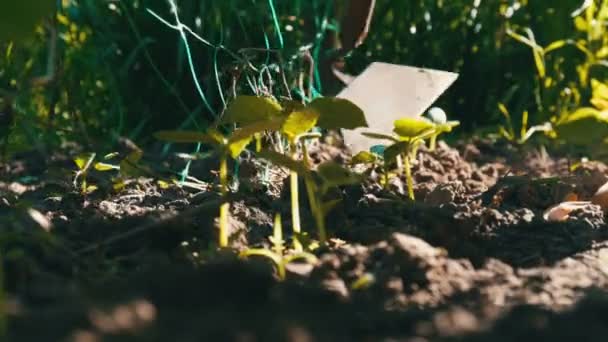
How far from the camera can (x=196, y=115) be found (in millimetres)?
2838

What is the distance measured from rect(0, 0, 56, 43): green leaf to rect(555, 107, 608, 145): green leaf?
42.6 inches

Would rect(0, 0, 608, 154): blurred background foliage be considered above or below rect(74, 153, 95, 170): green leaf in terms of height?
above

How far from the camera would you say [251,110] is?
1679 millimetres

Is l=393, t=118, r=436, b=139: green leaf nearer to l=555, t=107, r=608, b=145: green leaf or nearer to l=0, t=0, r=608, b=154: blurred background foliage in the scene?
l=555, t=107, r=608, b=145: green leaf

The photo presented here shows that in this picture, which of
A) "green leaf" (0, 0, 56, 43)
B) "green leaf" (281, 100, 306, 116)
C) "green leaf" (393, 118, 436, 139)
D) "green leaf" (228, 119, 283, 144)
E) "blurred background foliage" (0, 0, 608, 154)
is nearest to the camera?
"green leaf" (0, 0, 56, 43)

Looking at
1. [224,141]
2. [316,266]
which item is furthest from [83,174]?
[316,266]

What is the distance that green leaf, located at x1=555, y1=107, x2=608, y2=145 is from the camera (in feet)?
6.24

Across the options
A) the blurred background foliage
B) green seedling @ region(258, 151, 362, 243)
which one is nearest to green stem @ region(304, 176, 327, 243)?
green seedling @ region(258, 151, 362, 243)

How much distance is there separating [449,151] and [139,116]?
1013 mm

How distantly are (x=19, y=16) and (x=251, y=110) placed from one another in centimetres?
56

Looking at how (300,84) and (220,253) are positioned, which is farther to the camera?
(300,84)

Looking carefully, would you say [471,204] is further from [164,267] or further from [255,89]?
[164,267]

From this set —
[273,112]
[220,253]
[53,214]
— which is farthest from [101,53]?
[220,253]

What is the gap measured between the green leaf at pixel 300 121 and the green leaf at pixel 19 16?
54 cm
